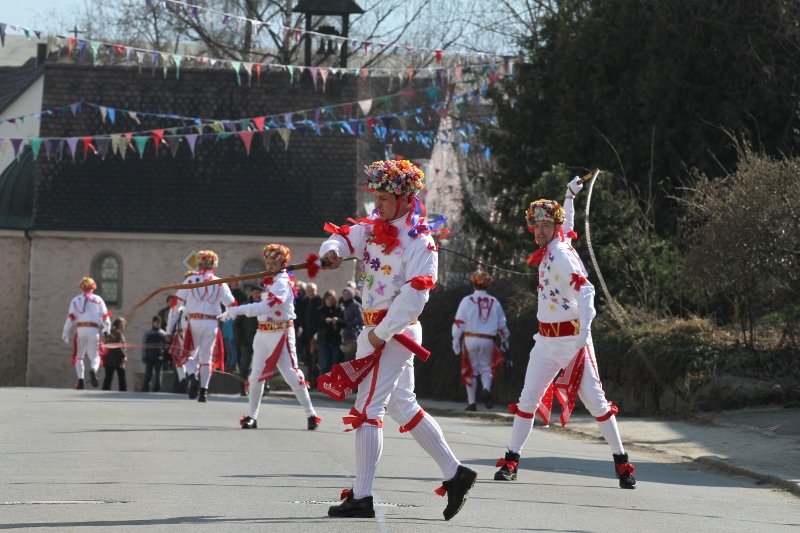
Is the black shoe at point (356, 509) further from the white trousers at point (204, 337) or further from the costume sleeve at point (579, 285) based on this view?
the white trousers at point (204, 337)

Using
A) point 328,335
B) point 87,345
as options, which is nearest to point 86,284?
point 87,345

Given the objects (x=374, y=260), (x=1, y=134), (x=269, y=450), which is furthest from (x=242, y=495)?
(x=1, y=134)

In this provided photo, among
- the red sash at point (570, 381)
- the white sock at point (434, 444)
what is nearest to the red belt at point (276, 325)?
the red sash at point (570, 381)

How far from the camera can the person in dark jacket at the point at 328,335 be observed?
26578 millimetres

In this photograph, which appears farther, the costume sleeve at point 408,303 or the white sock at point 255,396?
the white sock at point 255,396

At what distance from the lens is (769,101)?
26531 mm

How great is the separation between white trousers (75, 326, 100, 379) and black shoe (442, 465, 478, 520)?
20.0 meters

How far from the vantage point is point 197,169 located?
42625 millimetres

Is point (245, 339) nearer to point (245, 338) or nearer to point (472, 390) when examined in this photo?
point (245, 338)

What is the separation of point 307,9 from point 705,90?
49.6 ft

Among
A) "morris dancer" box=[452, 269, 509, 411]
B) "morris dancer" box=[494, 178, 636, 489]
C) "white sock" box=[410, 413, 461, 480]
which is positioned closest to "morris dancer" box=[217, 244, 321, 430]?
"morris dancer" box=[494, 178, 636, 489]

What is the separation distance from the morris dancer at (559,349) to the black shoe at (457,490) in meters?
2.84

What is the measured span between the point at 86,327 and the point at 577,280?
17.8 metres

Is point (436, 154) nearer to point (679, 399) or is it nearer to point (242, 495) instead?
point (679, 399)
